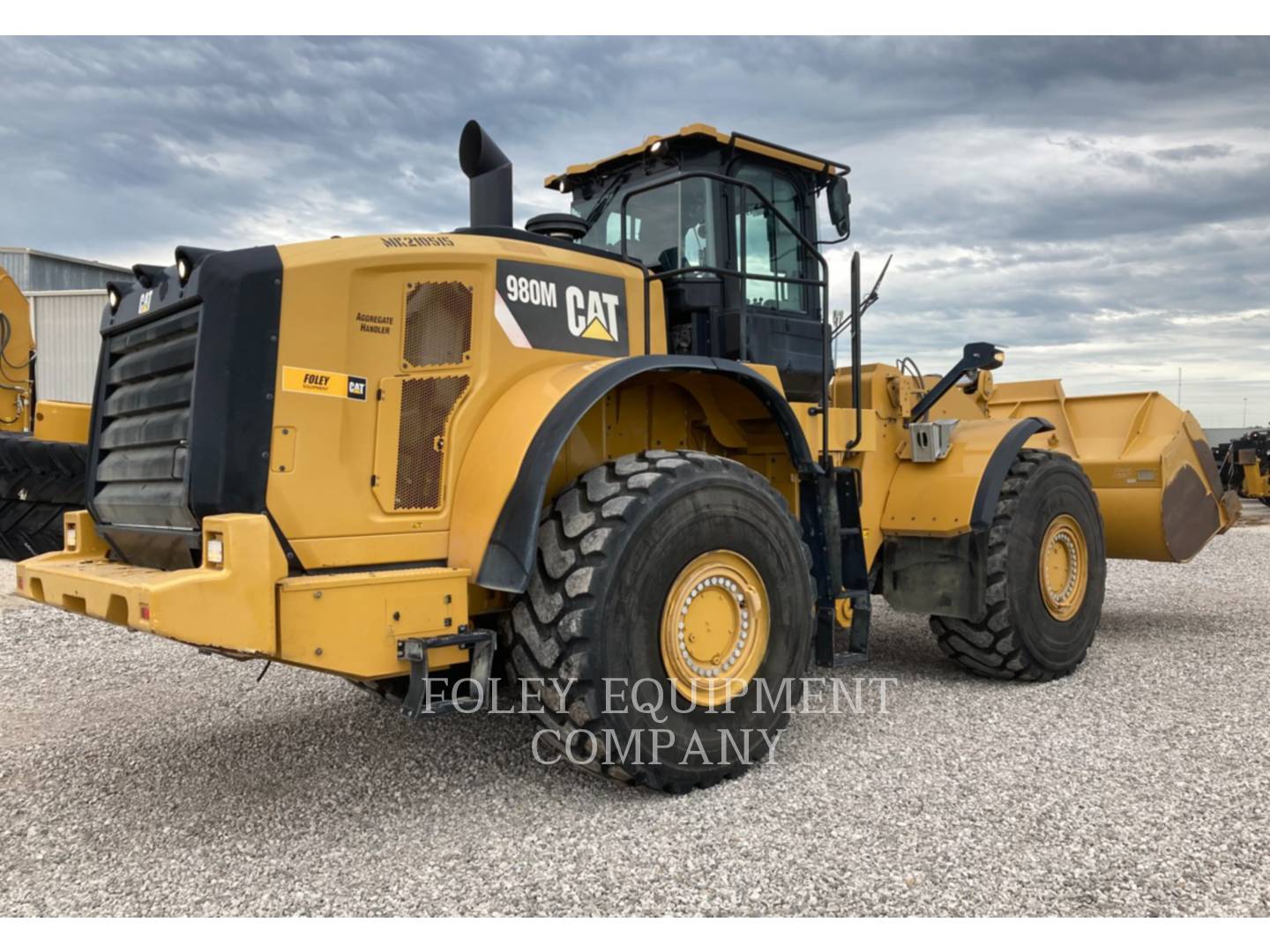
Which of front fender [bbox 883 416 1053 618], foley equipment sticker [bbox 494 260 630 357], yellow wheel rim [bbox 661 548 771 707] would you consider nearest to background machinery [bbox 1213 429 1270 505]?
front fender [bbox 883 416 1053 618]

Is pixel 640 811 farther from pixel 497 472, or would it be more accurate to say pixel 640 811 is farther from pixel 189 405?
pixel 189 405

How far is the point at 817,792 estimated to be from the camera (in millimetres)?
3967

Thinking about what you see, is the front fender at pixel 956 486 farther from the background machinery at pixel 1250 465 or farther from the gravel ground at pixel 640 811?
the background machinery at pixel 1250 465

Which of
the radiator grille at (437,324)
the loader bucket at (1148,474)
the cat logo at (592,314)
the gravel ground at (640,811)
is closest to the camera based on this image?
the gravel ground at (640,811)

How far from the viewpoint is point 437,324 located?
12.8ft

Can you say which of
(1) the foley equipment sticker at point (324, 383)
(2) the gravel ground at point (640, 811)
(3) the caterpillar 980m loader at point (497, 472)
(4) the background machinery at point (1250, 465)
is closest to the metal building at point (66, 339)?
(2) the gravel ground at point (640, 811)

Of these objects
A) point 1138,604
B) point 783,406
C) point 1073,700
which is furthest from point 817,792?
point 1138,604

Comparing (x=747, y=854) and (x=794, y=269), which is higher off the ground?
(x=794, y=269)

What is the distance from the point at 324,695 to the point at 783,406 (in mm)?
3118

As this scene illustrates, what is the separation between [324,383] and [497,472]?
0.69 meters

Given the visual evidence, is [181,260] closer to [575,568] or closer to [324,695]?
[575,568]

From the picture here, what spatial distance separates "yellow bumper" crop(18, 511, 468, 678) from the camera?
323 cm

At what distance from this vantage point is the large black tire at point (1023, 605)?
5.64 metres

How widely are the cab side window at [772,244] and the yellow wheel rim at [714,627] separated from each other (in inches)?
67.8
